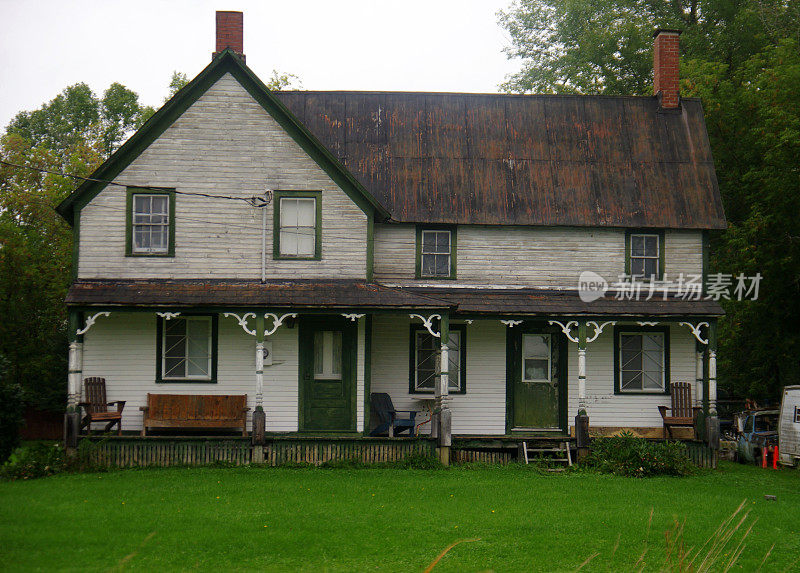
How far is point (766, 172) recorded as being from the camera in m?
24.9

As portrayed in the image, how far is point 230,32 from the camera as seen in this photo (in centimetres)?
2094

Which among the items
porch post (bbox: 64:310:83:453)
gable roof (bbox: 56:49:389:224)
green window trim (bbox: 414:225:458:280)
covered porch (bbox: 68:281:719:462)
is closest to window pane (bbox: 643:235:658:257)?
covered porch (bbox: 68:281:719:462)

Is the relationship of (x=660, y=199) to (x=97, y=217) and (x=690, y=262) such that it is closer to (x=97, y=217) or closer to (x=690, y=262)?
(x=690, y=262)

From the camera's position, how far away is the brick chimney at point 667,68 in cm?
2359

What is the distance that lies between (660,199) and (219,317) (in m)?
11.3

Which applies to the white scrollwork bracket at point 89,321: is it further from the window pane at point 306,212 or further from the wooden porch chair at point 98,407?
the window pane at point 306,212

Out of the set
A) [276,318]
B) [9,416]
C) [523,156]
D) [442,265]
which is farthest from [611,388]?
[9,416]

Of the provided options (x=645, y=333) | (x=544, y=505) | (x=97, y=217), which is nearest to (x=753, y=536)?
(x=544, y=505)

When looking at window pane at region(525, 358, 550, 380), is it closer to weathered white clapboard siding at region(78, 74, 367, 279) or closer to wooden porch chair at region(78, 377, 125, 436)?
weathered white clapboard siding at region(78, 74, 367, 279)

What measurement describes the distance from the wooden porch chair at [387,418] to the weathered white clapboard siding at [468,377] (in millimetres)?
398

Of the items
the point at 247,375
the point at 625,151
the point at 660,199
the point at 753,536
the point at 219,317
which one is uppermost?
the point at 625,151

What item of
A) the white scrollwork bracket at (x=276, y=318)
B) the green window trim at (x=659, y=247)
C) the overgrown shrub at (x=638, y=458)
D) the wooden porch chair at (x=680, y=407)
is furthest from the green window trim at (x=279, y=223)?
the wooden porch chair at (x=680, y=407)

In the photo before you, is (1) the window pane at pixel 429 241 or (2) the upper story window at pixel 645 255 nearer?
(1) the window pane at pixel 429 241

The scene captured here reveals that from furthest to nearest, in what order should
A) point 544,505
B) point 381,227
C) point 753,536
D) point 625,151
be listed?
point 625,151 → point 381,227 → point 544,505 → point 753,536
